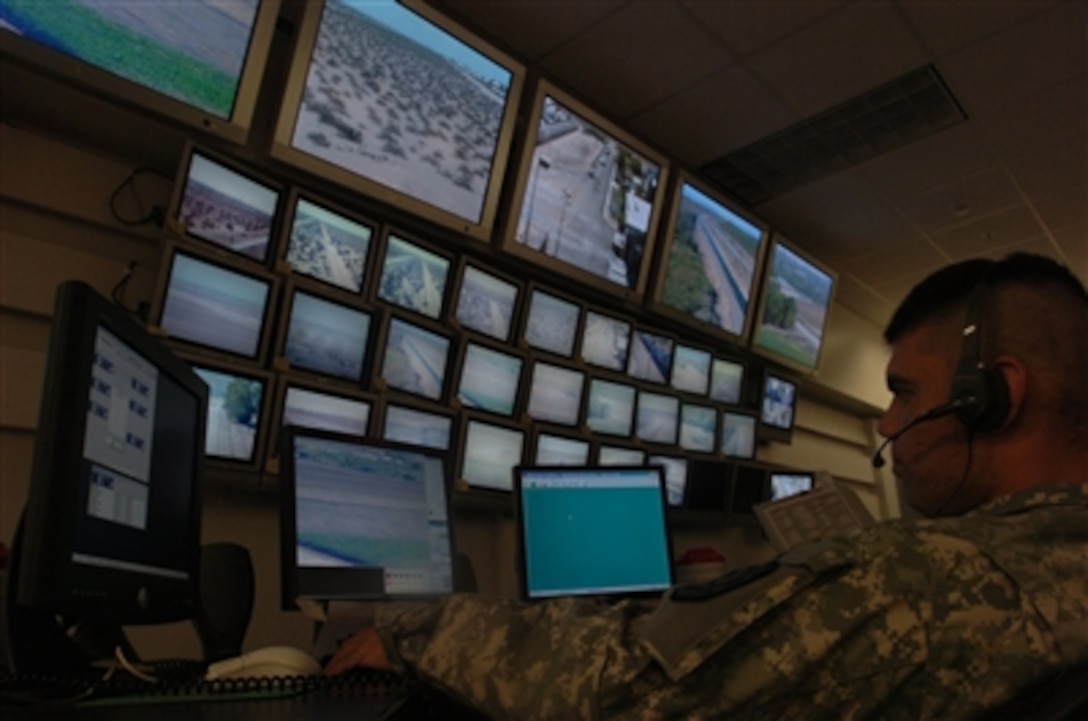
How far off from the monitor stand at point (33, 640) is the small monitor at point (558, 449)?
1623mm

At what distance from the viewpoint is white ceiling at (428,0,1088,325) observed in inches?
93.6

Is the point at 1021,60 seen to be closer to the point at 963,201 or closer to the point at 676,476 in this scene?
the point at 963,201

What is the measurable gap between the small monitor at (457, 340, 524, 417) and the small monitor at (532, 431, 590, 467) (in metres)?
0.17

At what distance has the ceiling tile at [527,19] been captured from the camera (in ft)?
7.76

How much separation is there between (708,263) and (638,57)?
103 centimetres

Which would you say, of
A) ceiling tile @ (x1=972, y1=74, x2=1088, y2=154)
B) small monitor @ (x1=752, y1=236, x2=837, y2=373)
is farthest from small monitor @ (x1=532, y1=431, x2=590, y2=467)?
ceiling tile @ (x1=972, y1=74, x2=1088, y2=154)

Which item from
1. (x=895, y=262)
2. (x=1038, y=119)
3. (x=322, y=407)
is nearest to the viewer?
(x=322, y=407)

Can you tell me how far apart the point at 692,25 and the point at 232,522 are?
85.3 inches

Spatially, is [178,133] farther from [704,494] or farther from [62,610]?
[704,494]

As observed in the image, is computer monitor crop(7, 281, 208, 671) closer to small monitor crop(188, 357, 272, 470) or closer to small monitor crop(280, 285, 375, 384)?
small monitor crop(188, 357, 272, 470)

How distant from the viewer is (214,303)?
5.42ft

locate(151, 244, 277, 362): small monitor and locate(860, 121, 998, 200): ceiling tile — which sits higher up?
locate(860, 121, 998, 200): ceiling tile

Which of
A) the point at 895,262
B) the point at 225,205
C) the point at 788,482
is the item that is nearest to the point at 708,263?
the point at 788,482

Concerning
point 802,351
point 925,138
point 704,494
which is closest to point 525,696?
point 704,494
